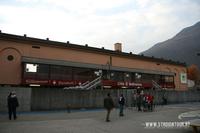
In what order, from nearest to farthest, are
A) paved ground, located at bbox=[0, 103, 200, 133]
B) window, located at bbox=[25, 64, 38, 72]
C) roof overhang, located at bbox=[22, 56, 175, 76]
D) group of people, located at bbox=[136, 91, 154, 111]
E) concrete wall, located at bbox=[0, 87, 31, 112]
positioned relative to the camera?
paved ground, located at bbox=[0, 103, 200, 133] → concrete wall, located at bbox=[0, 87, 31, 112] → group of people, located at bbox=[136, 91, 154, 111] → window, located at bbox=[25, 64, 38, 72] → roof overhang, located at bbox=[22, 56, 175, 76]

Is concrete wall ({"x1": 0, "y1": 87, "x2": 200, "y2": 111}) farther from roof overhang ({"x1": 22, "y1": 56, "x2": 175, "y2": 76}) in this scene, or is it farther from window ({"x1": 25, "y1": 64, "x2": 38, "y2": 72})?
roof overhang ({"x1": 22, "y1": 56, "x2": 175, "y2": 76})

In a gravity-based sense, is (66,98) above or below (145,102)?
above

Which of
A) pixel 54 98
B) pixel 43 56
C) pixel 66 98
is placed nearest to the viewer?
pixel 54 98

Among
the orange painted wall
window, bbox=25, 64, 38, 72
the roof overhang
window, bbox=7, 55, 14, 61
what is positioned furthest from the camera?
the roof overhang

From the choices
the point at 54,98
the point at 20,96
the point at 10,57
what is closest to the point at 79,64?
the point at 10,57

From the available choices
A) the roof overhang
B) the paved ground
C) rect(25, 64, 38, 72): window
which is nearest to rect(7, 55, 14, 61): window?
the roof overhang

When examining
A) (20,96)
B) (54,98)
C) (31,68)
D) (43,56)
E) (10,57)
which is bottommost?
(54,98)

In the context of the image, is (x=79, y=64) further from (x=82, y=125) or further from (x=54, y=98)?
(x=82, y=125)

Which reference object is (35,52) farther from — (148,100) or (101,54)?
(148,100)

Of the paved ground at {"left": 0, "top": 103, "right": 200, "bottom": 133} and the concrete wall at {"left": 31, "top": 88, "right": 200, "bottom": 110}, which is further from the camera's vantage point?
the concrete wall at {"left": 31, "top": 88, "right": 200, "bottom": 110}

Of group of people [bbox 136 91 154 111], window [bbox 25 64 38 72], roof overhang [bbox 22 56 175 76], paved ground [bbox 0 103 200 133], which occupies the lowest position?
paved ground [bbox 0 103 200 133]

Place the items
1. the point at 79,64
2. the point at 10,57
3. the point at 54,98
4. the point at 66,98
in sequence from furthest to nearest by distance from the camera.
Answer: the point at 79,64
the point at 10,57
the point at 66,98
the point at 54,98

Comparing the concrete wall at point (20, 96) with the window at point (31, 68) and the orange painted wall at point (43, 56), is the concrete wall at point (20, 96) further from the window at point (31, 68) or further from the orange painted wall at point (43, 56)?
the window at point (31, 68)

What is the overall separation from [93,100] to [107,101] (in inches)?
487
